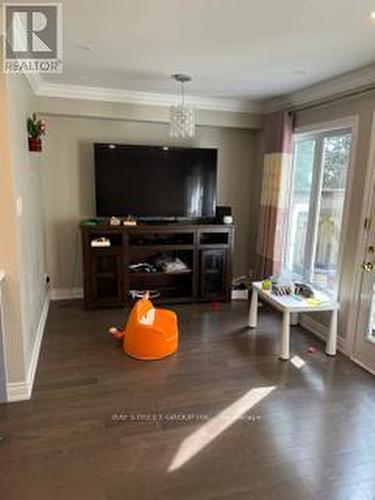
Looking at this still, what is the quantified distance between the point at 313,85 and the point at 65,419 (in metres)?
3.48

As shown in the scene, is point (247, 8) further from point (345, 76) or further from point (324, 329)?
point (324, 329)

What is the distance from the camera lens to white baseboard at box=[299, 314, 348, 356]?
3.26 meters

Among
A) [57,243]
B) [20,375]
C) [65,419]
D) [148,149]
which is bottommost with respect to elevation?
[65,419]

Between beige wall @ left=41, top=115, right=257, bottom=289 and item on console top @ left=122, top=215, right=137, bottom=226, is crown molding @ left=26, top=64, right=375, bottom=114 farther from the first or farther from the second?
item on console top @ left=122, top=215, right=137, bottom=226

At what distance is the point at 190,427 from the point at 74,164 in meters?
3.17

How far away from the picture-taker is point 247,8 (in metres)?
1.98

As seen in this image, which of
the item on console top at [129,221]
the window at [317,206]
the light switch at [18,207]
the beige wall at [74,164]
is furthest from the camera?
the beige wall at [74,164]

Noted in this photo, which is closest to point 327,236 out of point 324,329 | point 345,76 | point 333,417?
point 324,329

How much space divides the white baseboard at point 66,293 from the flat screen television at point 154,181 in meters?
1.02

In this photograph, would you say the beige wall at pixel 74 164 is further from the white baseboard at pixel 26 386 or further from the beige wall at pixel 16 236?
the white baseboard at pixel 26 386

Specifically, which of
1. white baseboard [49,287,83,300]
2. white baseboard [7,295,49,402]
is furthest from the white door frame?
→ white baseboard [49,287,83,300]

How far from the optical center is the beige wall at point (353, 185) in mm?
2969

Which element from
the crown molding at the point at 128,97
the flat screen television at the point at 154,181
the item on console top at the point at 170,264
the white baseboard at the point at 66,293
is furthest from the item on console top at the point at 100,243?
the crown molding at the point at 128,97

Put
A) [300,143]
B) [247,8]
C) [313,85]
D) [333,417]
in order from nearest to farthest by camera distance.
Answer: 1. [247,8]
2. [333,417]
3. [313,85]
4. [300,143]
